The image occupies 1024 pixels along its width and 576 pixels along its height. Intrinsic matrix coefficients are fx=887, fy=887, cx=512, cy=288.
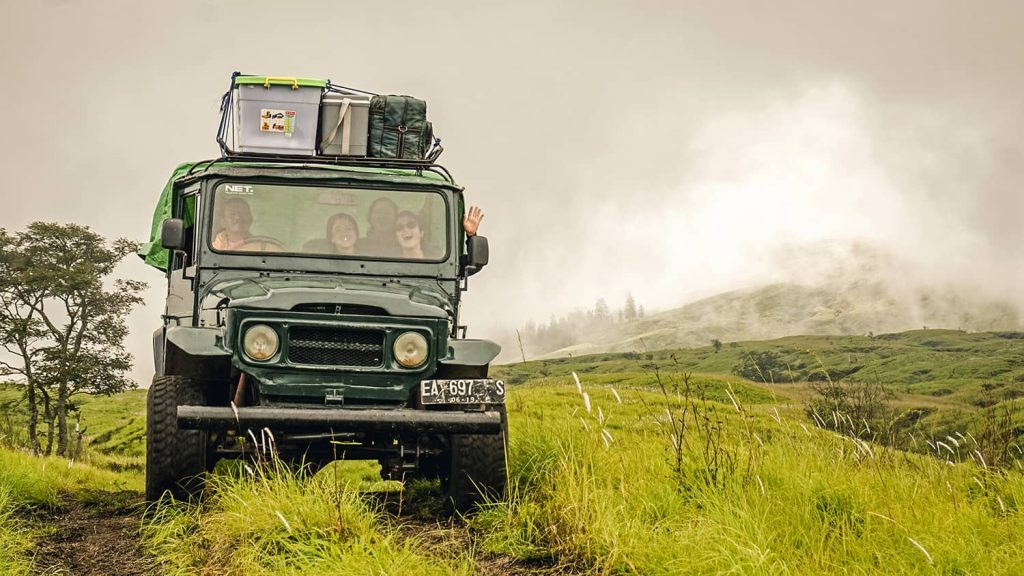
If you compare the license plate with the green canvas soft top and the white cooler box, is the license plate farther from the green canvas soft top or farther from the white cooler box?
the white cooler box

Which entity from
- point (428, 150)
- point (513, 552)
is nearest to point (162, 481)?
point (513, 552)

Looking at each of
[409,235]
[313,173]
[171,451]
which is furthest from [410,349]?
[313,173]

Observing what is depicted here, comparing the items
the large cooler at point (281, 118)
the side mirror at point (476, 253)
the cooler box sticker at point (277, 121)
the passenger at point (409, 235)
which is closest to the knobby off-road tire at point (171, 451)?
the passenger at point (409, 235)

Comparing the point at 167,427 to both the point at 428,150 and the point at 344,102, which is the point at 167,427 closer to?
the point at 344,102

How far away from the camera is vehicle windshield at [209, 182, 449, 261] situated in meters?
7.15

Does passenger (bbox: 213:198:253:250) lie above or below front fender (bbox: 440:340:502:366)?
above

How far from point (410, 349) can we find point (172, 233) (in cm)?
229

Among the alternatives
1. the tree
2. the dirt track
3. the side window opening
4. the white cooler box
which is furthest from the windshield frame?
the tree

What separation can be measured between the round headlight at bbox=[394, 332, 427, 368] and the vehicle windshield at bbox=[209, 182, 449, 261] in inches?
51.4

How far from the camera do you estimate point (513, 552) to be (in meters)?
5.02

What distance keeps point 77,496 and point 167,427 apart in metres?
3.03

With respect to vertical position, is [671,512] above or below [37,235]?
below

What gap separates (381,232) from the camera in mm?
7312

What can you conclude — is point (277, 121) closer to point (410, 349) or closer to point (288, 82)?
point (288, 82)
